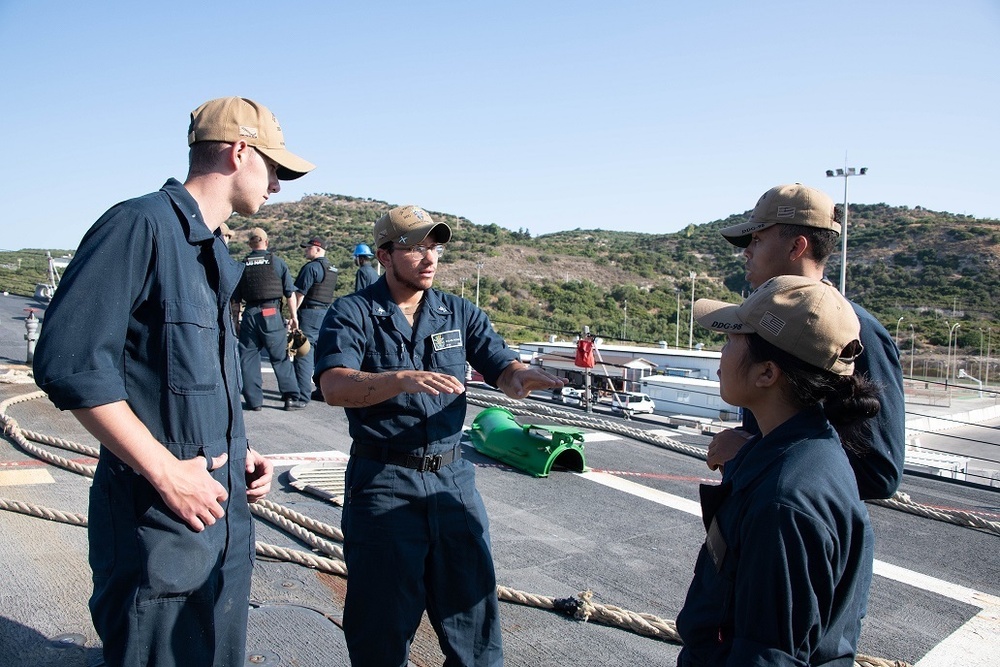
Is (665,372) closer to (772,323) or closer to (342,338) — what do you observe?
(342,338)

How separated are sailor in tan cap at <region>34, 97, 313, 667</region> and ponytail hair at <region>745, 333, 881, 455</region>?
1382mm

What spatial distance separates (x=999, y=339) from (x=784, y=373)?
86.1 meters

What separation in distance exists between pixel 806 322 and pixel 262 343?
25.2ft

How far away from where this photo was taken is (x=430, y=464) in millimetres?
2900

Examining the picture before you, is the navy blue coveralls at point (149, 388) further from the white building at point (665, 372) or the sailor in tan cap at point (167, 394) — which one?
the white building at point (665, 372)

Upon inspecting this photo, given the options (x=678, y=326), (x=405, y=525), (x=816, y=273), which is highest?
(x=678, y=326)

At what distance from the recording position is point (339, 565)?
396cm

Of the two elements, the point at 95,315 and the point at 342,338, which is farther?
the point at 342,338

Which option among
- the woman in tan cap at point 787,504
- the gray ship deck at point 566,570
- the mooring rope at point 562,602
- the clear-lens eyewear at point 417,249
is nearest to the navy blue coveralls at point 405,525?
the clear-lens eyewear at point 417,249

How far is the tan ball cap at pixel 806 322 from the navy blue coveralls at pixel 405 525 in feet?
4.62

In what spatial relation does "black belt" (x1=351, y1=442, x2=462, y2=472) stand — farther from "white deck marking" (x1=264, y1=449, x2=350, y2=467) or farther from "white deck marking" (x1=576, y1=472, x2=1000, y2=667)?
"white deck marking" (x1=264, y1=449, x2=350, y2=467)

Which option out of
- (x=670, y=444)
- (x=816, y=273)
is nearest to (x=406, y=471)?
(x=816, y=273)

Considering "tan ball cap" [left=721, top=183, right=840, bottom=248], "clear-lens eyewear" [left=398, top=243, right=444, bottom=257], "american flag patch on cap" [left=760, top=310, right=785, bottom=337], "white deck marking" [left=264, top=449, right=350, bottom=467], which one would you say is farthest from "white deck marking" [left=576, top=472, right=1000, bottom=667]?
Result: "white deck marking" [left=264, top=449, right=350, bottom=467]

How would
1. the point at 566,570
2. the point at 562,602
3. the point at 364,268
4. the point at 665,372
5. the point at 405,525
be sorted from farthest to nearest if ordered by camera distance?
1. the point at 665,372
2. the point at 364,268
3. the point at 566,570
4. the point at 562,602
5. the point at 405,525
